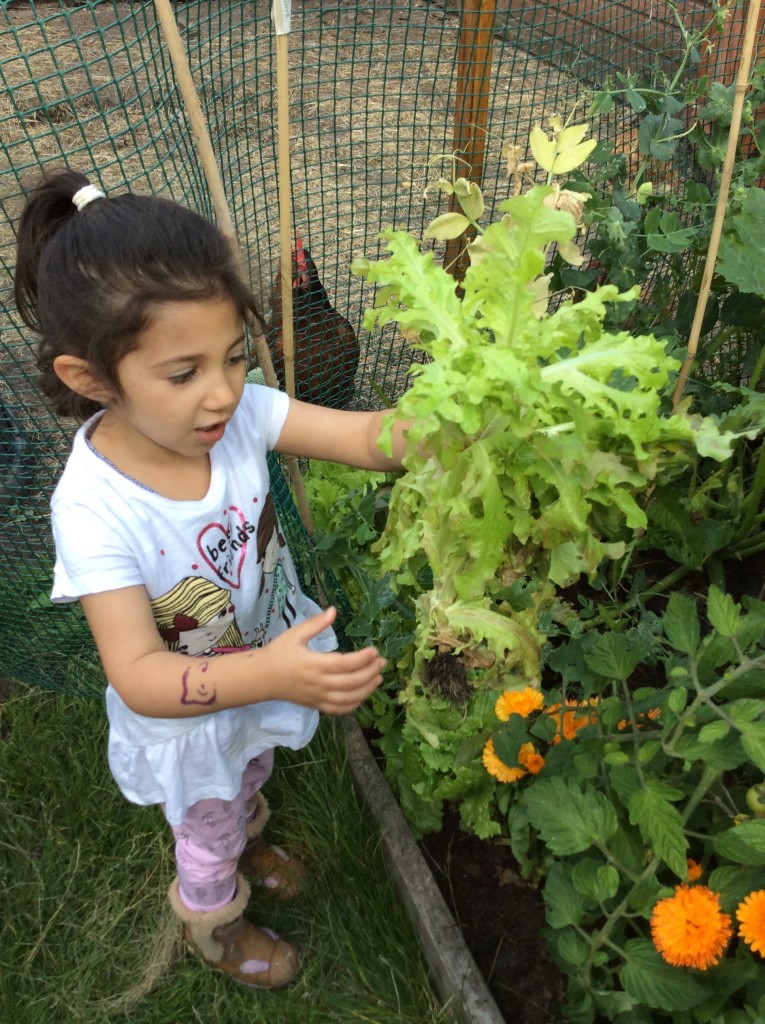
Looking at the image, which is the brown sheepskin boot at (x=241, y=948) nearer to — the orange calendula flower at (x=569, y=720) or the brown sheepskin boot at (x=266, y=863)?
the brown sheepskin boot at (x=266, y=863)

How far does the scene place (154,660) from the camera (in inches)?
46.2

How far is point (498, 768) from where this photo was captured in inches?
56.1

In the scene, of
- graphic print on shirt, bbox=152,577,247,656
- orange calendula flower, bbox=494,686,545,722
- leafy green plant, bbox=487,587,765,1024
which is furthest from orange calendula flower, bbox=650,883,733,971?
graphic print on shirt, bbox=152,577,247,656

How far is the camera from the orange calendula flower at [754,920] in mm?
1010

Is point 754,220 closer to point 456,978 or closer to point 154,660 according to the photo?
point 154,660

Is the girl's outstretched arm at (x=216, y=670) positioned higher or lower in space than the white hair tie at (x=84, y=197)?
lower

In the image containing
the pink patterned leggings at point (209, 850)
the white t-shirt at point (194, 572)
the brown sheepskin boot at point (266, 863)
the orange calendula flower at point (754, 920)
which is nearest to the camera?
the orange calendula flower at point (754, 920)

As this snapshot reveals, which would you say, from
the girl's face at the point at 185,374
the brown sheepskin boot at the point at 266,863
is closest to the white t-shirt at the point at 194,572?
the girl's face at the point at 185,374

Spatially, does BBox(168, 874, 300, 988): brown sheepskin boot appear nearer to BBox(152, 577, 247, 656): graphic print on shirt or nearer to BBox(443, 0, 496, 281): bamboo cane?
BBox(152, 577, 247, 656): graphic print on shirt

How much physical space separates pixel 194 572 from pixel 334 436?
322 millimetres

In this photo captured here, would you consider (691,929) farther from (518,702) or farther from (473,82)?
(473,82)

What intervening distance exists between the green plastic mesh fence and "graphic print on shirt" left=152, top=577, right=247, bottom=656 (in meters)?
0.46

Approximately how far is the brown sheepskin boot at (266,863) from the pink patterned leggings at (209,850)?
0.21 meters

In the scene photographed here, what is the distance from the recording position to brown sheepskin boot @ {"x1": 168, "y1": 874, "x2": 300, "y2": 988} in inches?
67.6
